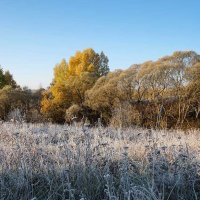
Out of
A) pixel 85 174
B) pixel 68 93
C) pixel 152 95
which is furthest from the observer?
pixel 68 93

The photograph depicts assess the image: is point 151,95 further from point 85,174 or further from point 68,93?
point 85,174

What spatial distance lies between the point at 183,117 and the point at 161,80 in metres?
2.94

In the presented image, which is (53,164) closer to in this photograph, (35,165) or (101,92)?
(35,165)

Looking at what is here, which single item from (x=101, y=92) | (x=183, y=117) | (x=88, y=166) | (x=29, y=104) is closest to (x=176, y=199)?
(x=88, y=166)

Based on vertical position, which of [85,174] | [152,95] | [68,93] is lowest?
[85,174]

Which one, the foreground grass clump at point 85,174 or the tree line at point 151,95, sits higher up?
the tree line at point 151,95

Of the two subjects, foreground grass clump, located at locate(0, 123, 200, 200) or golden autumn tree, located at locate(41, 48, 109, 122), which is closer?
foreground grass clump, located at locate(0, 123, 200, 200)

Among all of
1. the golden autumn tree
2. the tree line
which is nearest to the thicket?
the tree line

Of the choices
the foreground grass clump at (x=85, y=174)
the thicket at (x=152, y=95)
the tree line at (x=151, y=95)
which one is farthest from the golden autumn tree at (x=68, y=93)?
the foreground grass clump at (x=85, y=174)

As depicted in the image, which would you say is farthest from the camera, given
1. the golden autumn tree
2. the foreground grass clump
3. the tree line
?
the golden autumn tree

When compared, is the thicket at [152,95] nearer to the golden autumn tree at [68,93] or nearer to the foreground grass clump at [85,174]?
the golden autumn tree at [68,93]

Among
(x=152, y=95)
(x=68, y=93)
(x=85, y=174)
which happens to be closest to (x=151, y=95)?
(x=152, y=95)

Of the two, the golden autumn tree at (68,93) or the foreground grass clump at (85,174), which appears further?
the golden autumn tree at (68,93)

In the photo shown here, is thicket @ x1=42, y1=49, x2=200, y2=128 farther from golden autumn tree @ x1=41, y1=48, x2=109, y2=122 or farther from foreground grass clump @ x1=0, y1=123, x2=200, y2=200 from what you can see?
foreground grass clump @ x1=0, y1=123, x2=200, y2=200
